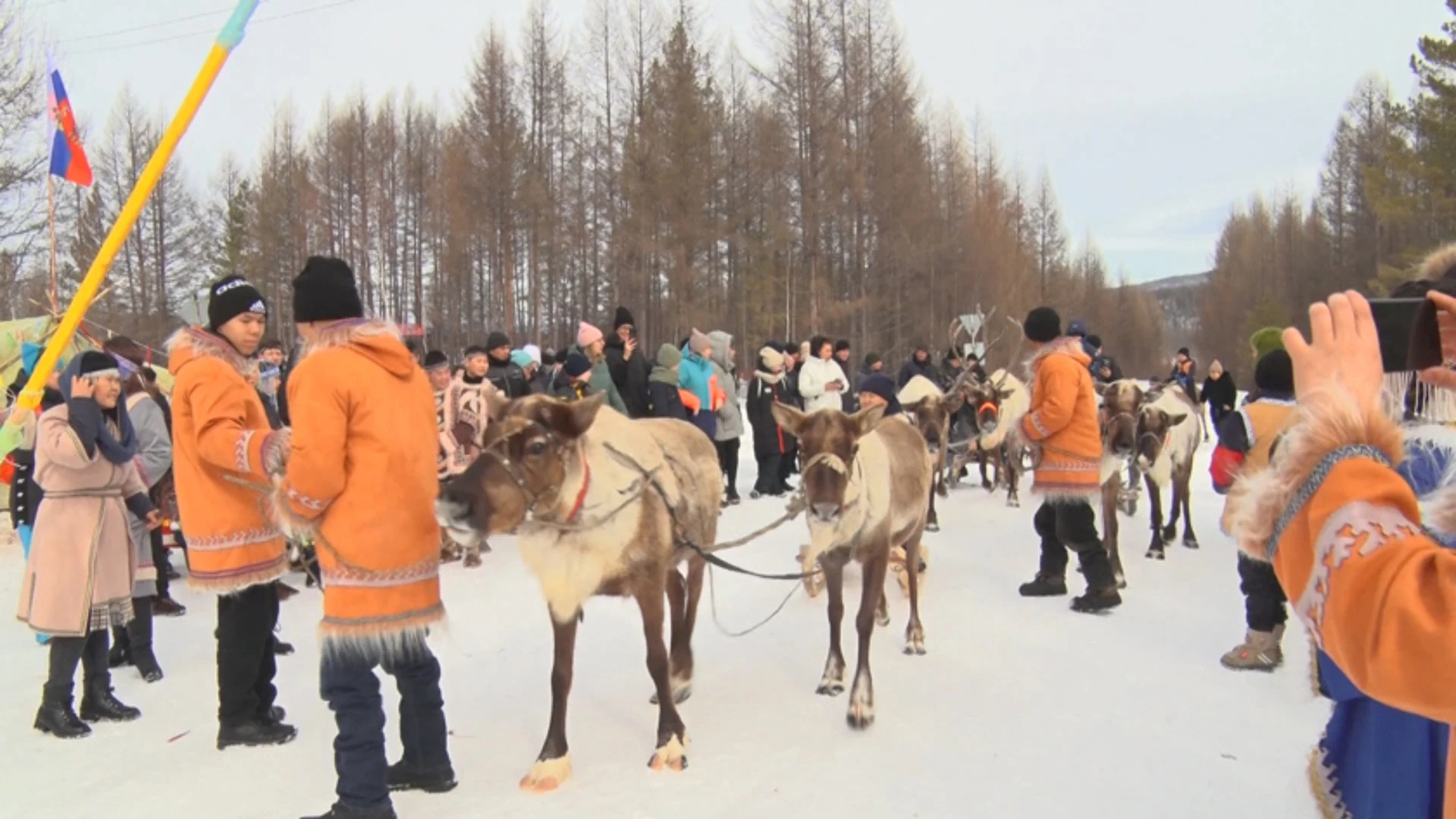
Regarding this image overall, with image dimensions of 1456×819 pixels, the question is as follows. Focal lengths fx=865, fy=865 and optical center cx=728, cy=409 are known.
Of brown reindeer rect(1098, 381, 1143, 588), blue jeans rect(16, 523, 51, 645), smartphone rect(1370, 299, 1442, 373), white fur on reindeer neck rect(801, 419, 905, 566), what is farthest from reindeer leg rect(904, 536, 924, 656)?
blue jeans rect(16, 523, 51, 645)

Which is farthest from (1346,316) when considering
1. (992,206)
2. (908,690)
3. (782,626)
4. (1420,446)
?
(992,206)

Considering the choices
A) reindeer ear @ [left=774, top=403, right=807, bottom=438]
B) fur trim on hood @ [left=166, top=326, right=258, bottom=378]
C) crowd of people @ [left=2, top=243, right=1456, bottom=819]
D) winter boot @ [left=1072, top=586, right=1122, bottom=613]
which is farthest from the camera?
winter boot @ [left=1072, top=586, right=1122, bottom=613]

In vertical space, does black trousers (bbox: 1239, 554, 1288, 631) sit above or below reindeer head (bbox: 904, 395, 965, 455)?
below

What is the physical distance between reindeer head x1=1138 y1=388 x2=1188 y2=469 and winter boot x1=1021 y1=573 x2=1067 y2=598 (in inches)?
86.8

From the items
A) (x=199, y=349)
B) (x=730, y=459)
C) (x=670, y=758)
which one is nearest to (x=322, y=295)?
(x=199, y=349)

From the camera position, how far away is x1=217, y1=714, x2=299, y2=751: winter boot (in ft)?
14.6

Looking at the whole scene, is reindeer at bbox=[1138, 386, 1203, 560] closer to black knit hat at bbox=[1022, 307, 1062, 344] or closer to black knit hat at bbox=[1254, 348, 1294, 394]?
black knit hat at bbox=[1022, 307, 1062, 344]

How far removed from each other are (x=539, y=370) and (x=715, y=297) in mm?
19720

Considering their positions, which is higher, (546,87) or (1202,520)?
(546,87)

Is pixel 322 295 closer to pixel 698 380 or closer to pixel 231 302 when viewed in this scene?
pixel 231 302

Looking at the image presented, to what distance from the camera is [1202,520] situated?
10133mm

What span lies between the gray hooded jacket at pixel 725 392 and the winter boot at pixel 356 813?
8.53 m

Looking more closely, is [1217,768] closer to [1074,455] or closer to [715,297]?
[1074,455]

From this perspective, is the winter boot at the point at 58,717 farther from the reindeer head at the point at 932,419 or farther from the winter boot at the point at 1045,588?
the reindeer head at the point at 932,419
